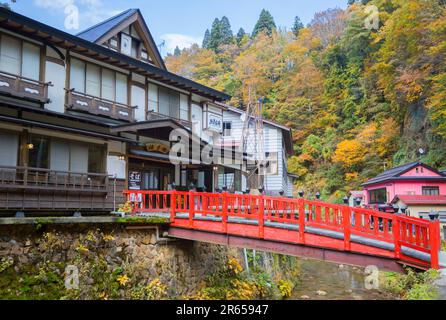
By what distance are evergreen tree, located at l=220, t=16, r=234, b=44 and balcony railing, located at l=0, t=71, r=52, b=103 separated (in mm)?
64802

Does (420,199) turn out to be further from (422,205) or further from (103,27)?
(103,27)

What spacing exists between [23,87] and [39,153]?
8.09ft

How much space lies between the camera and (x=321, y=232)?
996cm

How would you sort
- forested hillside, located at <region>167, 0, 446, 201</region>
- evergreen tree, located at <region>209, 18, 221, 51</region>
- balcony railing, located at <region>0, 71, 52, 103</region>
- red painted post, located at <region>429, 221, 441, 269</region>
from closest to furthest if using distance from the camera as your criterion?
red painted post, located at <region>429, 221, 441, 269</region>
balcony railing, located at <region>0, 71, 52, 103</region>
forested hillside, located at <region>167, 0, 446, 201</region>
evergreen tree, located at <region>209, 18, 221, 51</region>

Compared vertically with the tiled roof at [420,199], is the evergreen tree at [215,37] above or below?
above

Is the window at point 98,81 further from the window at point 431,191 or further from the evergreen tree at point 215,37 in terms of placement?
the evergreen tree at point 215,37

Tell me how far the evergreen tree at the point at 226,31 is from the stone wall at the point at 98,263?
6723 cm

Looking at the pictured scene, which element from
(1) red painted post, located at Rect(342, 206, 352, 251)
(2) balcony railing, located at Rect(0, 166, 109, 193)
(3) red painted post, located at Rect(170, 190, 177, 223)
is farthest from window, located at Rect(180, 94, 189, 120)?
(1) red painted post, located at Rect(342, 206, 352, 251)

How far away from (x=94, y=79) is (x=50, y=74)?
2.22 metres

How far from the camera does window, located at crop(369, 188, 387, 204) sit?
29255 millimetres

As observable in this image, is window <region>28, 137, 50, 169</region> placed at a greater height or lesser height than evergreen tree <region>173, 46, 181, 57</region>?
lesser

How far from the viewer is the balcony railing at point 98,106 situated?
1503 centimetres

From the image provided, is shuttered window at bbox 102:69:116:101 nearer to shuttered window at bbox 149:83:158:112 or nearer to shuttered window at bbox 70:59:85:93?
shuttered window at bbox 70:59:85:93

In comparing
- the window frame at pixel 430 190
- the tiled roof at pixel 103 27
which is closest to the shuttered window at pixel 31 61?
the tiled roof at pixel 103 27
